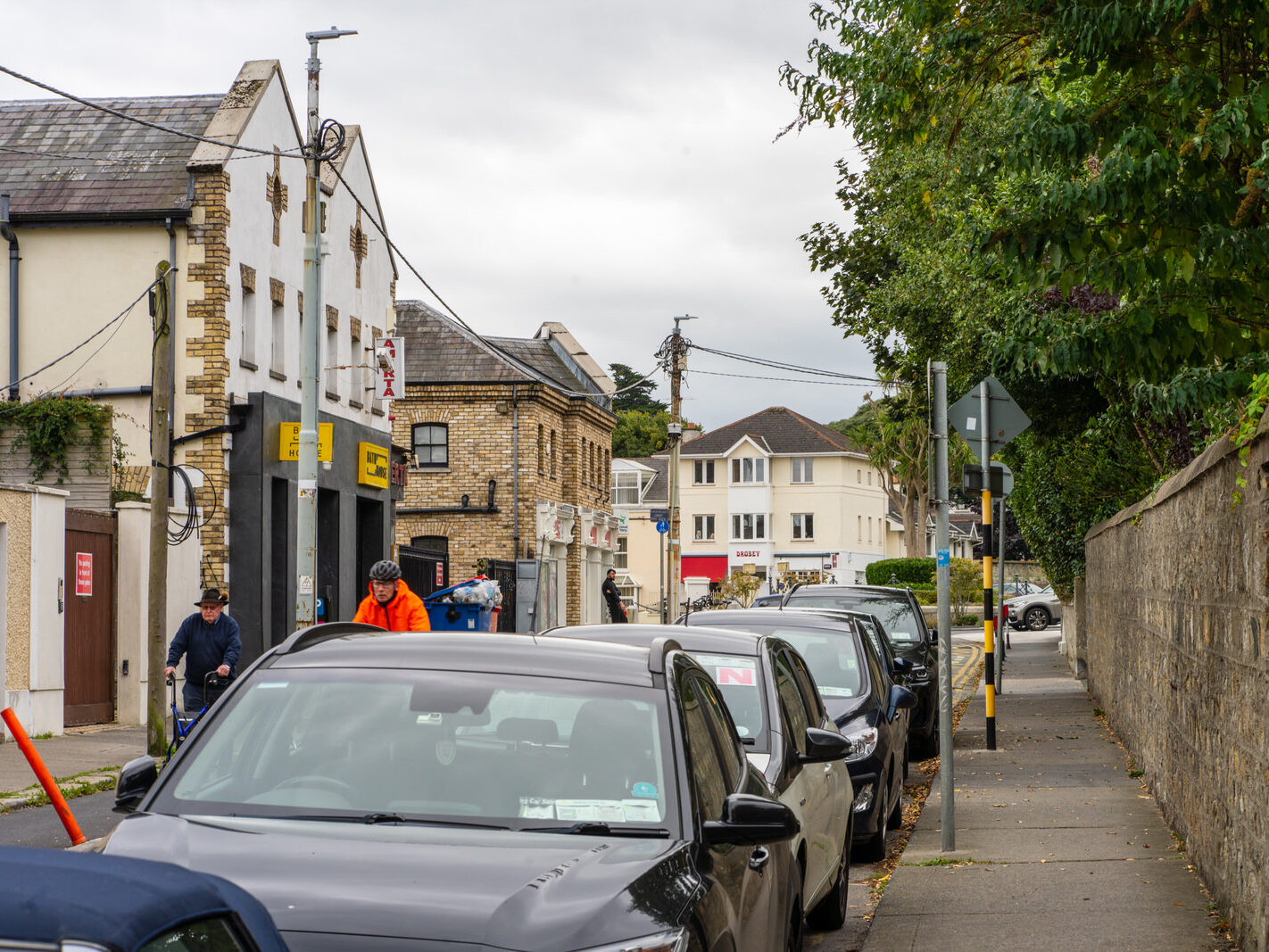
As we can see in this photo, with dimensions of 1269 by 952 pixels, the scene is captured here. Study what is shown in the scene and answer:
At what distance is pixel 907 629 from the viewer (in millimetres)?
17469

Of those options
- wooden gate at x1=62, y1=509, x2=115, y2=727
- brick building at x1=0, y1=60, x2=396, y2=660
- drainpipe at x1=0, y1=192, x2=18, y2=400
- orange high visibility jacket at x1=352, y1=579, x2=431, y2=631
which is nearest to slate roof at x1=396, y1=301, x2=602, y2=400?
brick building at x1=0, y1=60, x2=396, y2=660

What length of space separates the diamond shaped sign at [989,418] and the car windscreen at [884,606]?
5296 mm

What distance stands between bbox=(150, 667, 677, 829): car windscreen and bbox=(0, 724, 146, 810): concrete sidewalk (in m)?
8.53

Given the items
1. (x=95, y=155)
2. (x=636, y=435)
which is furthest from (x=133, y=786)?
(x=636, y=435)

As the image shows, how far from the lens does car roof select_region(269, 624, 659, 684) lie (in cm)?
487

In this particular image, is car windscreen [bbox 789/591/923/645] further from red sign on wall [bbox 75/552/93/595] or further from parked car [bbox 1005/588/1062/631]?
parked car [bbox 1005/588/1062/631]

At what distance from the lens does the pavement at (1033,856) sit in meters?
7.62

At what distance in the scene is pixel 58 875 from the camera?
2.06 m

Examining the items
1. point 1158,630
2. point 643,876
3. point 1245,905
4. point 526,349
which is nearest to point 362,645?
point 643,876

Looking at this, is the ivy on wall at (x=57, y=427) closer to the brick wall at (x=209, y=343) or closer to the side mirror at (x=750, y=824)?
the brick wall at (x=209, y=343)

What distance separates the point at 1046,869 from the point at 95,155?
73.2 feet

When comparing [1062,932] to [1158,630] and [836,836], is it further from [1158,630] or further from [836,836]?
[1158,630]

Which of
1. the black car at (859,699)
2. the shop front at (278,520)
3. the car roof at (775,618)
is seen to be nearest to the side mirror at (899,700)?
the black car at (859,699)

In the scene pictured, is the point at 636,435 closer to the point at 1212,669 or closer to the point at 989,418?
the point at 989,418
